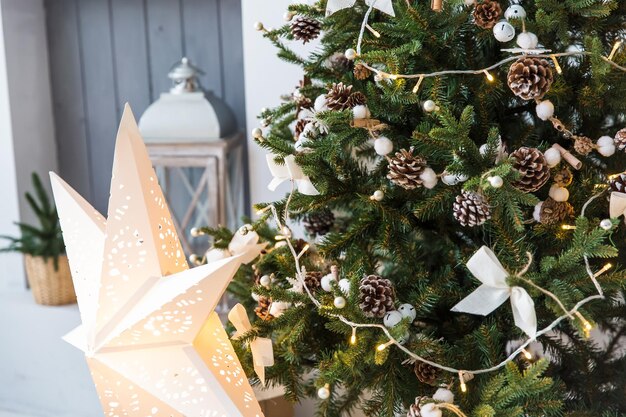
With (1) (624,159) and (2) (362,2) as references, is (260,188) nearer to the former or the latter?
(2) (362,2)

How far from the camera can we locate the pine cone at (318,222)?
125 centimetres

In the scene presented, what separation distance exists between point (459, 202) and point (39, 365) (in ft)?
5.13

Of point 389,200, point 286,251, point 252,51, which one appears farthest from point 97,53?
point 389,200

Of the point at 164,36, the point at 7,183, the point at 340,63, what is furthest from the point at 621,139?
the point at 7,183

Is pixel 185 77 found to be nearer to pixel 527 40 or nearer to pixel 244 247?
pixel 244 247

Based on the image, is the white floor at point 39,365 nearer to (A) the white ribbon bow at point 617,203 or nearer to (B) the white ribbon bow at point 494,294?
(B) the white ribbon bow at point 494,294

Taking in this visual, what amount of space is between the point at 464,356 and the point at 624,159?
1.22 ft

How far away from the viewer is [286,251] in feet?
3.82

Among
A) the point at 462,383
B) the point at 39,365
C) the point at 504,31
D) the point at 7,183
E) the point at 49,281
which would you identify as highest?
the point at 504,31

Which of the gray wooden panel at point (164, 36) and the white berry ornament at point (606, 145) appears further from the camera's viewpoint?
the gray wooden panel at point (164, 36)

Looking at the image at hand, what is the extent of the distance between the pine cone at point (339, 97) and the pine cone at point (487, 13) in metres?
0.20

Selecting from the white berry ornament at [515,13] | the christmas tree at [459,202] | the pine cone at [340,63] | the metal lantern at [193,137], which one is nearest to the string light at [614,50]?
the christmas tree at [459,202]

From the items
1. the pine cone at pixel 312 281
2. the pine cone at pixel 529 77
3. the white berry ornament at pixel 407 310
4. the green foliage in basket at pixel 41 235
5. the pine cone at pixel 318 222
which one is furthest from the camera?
the green foliage in basket at pixel 41 235

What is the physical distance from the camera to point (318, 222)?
1.25 meters
